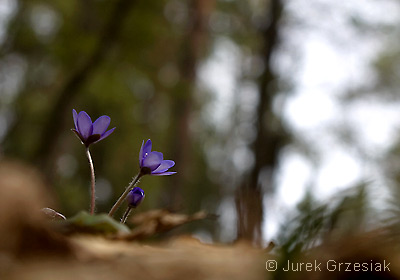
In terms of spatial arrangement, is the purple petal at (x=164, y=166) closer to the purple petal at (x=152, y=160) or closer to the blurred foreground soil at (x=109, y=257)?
the purple petal at (x=152, y=160)

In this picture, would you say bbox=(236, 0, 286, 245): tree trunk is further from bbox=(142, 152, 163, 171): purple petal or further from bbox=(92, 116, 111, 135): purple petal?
bbox=(92, 116, 111, 135): purple petal

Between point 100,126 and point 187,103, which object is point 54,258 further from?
point 187,103

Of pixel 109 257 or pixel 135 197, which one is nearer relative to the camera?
pixel 109 257

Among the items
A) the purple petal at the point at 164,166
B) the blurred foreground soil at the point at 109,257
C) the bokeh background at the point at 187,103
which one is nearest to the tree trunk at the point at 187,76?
the bokeh background at the point at 187,103

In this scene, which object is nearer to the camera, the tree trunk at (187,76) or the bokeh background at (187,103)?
the bokeh background at (187,103)

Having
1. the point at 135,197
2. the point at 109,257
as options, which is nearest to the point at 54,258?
the point at 109,257

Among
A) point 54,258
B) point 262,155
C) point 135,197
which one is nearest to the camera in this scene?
point 54,258

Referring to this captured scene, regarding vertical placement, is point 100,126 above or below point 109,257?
above

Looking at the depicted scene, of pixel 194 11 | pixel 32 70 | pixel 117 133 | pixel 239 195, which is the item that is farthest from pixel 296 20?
pixel 239 195

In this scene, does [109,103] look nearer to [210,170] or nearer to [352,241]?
[352,241]
